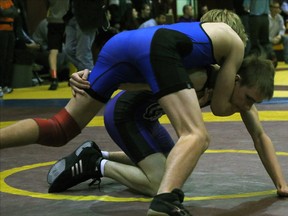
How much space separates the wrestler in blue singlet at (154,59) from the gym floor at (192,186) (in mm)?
518

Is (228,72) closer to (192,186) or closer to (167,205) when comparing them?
(167,205)

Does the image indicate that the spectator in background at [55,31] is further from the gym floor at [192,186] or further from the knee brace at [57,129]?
the knee brace at [57,129]

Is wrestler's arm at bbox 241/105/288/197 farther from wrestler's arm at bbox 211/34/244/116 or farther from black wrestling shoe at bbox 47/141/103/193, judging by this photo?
black wrestling shoe at bbox 47/141/103/193

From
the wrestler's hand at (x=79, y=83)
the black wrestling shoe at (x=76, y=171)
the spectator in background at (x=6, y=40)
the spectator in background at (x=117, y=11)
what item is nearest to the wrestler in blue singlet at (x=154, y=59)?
the wrestler's hand at (x=79, y=83)

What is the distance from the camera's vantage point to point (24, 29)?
10.3m

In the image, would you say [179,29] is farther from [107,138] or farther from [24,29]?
[24,29]

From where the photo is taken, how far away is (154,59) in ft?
9.70

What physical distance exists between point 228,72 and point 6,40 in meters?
6.37

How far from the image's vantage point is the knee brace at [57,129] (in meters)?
3.14

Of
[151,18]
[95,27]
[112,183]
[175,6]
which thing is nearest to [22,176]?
[112,183]

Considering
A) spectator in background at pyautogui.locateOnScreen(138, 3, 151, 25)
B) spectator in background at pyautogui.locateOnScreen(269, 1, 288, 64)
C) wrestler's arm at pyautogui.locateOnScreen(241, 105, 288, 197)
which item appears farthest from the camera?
spectator in background at pyautogui.locateOnScreen(269, 1, 288, 64)

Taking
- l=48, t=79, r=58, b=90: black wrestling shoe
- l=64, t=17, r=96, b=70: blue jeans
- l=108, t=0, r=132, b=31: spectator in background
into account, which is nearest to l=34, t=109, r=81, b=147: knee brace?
l=64, t=17, r=96, b=70: blue jeans

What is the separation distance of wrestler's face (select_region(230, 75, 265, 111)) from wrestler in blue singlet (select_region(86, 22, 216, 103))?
0.15 meters

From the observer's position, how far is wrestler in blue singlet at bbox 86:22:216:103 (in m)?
2.92
